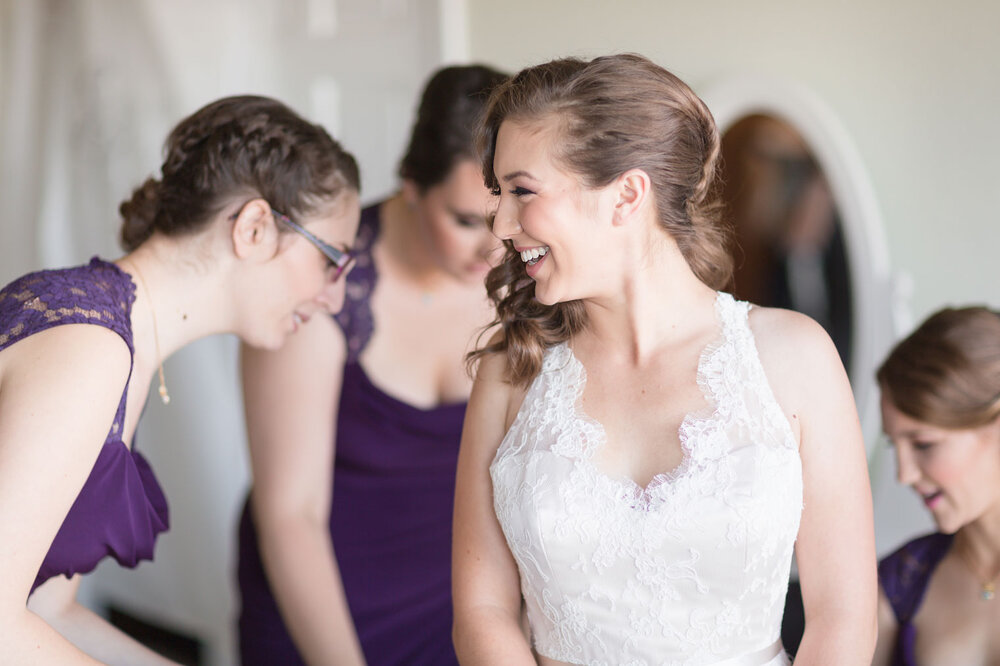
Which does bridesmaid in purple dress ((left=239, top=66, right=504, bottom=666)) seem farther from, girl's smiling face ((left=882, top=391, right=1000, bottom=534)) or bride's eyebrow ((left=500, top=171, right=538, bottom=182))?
girl's smiling face ((left=882, top=391, right=1000, bottom=534))

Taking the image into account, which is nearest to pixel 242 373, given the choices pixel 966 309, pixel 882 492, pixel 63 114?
pixel 966 309

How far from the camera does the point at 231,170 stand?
6.10 feet

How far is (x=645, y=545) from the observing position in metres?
1.47

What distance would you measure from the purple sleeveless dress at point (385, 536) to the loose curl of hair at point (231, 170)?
0.43m

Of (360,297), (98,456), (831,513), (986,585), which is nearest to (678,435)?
(831,513)

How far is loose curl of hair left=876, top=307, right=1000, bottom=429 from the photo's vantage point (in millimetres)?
1860

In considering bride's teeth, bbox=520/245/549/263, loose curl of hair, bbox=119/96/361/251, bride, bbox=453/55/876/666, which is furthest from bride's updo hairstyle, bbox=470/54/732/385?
loose curl of hair, bbox=119/96/361/251

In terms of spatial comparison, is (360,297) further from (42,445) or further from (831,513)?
(831,513)

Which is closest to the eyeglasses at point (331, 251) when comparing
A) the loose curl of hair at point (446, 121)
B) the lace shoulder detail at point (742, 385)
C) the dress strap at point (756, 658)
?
the loose curl of hair at point (446, 121)

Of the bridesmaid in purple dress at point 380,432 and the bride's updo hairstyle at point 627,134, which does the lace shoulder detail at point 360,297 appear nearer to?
the bridesmaid in purple dress at point 380,432

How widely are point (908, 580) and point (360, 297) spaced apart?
1268 millimetres

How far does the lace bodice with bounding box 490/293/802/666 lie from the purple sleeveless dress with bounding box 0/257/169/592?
24.2 inches

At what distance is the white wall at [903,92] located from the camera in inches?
100

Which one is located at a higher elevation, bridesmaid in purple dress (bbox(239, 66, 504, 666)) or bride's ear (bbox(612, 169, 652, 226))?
bride's ear (bbox(612, 169, 652, 226))
